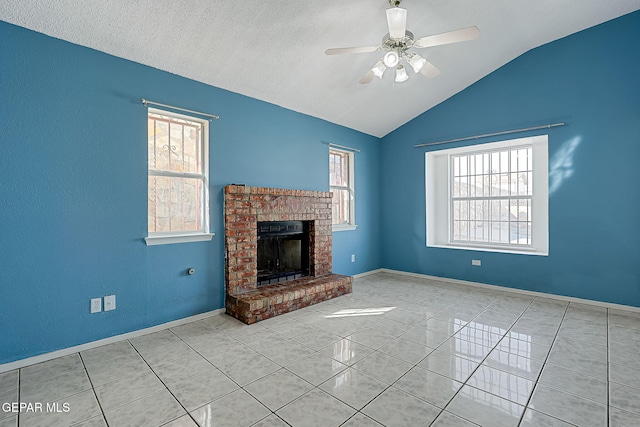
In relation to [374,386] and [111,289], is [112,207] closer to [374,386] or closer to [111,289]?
[111,289]

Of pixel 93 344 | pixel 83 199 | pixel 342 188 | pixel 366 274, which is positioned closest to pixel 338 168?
pixel 342 188

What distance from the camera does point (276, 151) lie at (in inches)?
163

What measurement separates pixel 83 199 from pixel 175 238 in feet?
2.78

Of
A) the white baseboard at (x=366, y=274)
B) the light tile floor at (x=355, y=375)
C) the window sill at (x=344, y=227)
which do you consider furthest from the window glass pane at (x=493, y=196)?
the window sill at (x=344, y=227)

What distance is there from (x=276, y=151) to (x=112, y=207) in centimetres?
203

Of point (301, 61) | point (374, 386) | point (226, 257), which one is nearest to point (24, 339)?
point (226, 257)

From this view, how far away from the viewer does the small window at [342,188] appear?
16.8 feet

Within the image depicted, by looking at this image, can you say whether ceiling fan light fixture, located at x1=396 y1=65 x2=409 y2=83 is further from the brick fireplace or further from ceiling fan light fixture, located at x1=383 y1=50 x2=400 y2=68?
the brick fireplace

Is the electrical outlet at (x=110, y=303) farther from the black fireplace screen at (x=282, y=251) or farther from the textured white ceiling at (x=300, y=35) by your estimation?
the textured white ceiling at (x=300, y=35)

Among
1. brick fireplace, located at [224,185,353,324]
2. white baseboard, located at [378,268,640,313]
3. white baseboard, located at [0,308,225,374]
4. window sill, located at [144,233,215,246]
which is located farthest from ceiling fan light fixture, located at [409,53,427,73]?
white baseboard, located at [378,268,640,313]

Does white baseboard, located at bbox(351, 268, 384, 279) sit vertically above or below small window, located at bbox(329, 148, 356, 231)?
below

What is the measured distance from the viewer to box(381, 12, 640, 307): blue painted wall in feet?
11.7

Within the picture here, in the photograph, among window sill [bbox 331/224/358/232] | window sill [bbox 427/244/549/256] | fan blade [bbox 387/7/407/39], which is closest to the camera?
fan blade [bbox 387/7/407/39]

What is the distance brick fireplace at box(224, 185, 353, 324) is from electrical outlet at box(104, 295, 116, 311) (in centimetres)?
109
